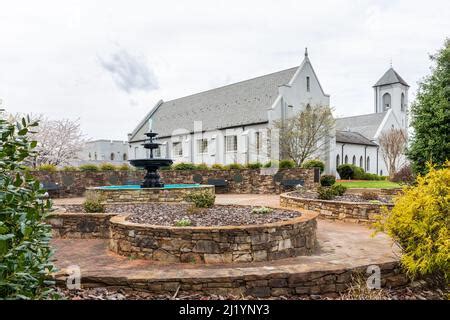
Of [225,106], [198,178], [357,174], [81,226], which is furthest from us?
[225,106]

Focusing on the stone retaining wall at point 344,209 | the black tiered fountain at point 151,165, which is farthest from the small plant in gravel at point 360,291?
the black tiered fountain at point 151,165

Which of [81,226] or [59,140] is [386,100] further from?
[81,226]

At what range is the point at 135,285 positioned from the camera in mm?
4445

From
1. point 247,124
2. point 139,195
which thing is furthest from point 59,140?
point 139,195

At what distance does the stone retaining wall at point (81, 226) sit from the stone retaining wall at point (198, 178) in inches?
492

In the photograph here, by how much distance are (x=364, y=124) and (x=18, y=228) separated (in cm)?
5397

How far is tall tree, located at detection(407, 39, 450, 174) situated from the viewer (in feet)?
46.0

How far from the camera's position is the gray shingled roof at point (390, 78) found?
2260 inches

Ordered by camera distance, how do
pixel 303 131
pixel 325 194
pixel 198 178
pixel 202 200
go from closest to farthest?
1. pixel 202 200
2. pixel 325 194
3. pixel 198 178
4. pixel 303 131

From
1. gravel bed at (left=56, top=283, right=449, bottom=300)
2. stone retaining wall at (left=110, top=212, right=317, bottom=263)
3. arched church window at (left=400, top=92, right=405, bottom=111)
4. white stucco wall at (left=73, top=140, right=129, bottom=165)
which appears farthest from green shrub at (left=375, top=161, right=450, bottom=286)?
arched church window at (left=400, top=92, right=405, bottom=111)

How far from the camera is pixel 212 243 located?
6.46 meters

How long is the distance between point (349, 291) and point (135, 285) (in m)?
3.00

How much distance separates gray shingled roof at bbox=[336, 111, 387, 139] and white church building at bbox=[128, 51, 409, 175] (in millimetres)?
176

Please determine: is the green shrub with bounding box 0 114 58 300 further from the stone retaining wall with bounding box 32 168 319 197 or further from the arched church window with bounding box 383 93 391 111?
the arched church window with bounding box 383 93 391 111
